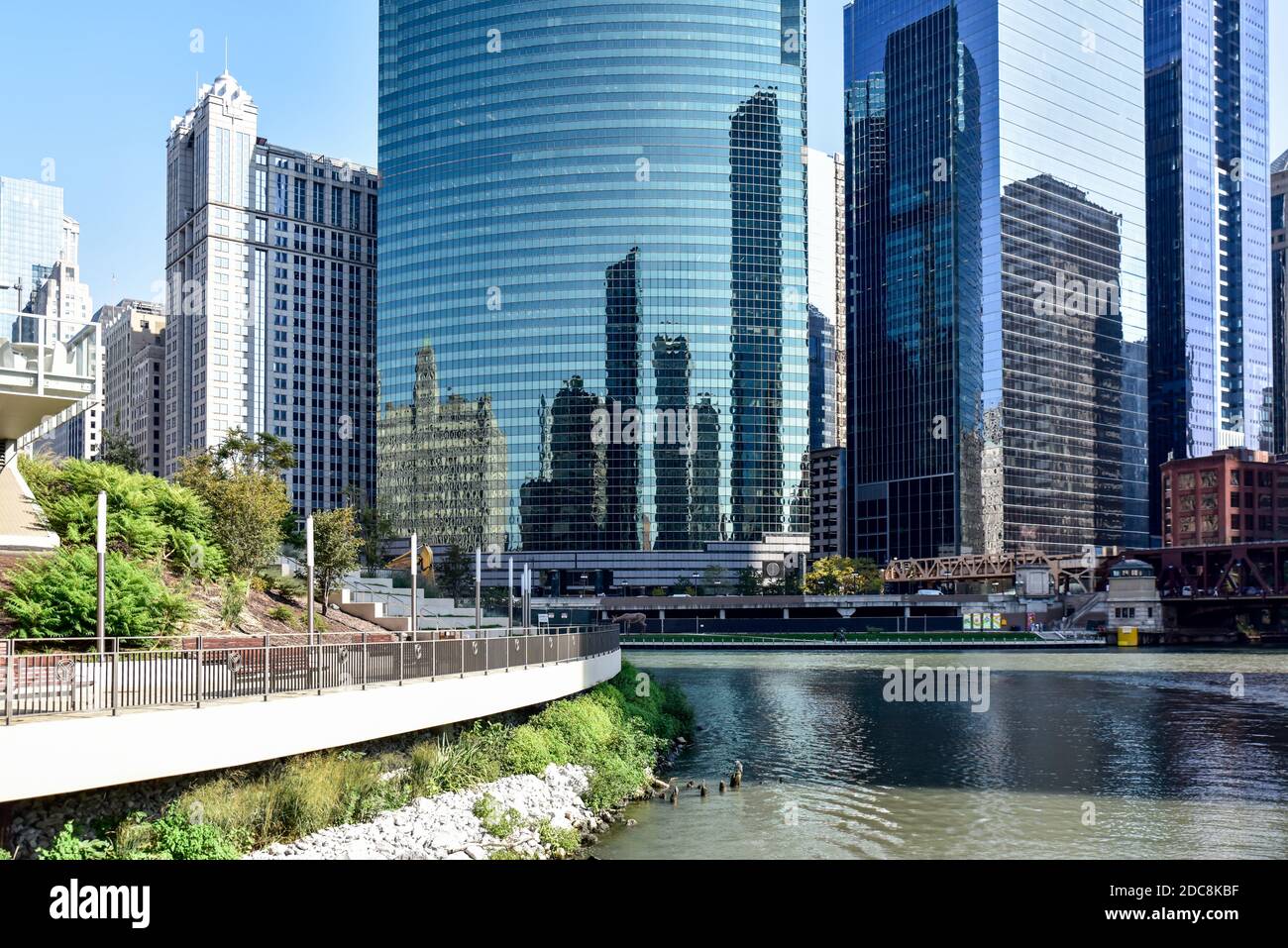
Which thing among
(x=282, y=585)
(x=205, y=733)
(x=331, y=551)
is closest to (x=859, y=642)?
(x=331, y=551)

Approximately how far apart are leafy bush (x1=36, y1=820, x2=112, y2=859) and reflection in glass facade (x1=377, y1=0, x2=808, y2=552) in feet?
549

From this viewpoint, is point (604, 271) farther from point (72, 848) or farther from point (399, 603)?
point (72, 848)

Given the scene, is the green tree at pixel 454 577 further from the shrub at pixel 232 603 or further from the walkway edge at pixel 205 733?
the walkway edge at pixel 205 733

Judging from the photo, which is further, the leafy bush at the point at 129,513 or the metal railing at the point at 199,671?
the leafy bush at the point at 129,513

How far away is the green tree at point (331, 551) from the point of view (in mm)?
55188

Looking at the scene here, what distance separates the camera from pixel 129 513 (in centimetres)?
3781

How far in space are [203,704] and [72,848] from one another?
3.47 meters

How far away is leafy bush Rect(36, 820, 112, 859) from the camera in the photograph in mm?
17172

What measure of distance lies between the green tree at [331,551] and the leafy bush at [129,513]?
1096 centimetres

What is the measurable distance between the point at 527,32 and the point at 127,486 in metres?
162

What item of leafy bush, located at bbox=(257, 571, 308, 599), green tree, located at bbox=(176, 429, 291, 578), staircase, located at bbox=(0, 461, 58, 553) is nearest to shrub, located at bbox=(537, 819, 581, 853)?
staircase, located at bbox=(0, 461, 58, 553)

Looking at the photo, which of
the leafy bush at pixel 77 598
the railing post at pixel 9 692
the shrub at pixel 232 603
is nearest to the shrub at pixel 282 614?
the shrub at pixel 232 603
